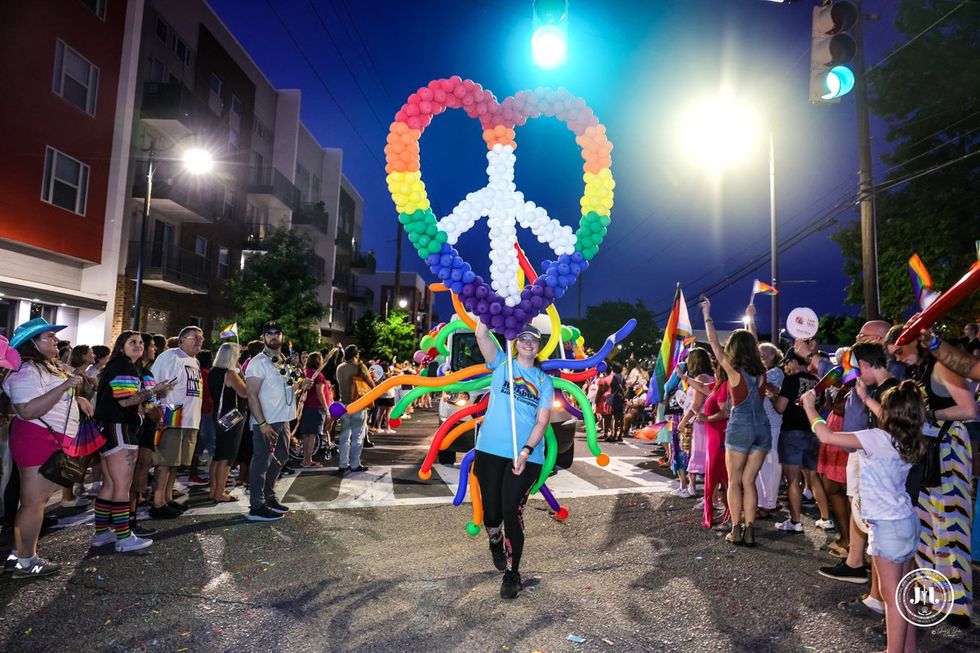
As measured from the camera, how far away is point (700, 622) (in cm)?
389

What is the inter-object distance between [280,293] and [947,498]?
21648 millimetres

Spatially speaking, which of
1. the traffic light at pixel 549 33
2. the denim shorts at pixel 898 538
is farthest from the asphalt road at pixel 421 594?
the traffic light at pixel 549 33

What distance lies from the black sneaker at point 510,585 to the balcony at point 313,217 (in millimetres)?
31260

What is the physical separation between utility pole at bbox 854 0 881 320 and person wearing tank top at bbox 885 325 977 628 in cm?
805

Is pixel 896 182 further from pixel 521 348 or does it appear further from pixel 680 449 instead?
pixel 521 348

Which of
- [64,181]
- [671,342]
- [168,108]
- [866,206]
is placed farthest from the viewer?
[168,108]

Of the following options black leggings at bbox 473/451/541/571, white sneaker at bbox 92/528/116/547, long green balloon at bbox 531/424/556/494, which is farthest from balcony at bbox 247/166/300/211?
black leggings at bbox 473/451/541/571

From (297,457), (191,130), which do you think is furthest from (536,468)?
(191,130)

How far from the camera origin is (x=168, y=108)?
19656 mm

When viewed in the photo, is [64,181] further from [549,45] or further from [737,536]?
[737,536]

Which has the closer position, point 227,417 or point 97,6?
point 227,417

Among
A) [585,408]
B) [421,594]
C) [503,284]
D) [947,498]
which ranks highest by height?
[503,284]
